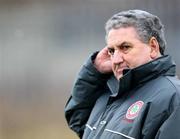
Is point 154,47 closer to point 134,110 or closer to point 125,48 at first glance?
point 125,48

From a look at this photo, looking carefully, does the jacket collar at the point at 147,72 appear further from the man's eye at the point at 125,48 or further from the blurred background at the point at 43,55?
the blurred background at the point at 43,55

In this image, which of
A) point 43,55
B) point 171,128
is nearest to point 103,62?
point 171,128

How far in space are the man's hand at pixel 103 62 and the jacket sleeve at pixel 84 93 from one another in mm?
17

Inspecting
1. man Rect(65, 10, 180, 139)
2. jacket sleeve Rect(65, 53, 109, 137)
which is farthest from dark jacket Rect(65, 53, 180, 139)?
jacket sleeve Rect(65, 53, 109, 137)

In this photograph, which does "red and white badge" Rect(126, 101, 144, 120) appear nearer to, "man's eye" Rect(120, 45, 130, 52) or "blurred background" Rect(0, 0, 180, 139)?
"man's eye" Rect(120, 45, 130, 52)

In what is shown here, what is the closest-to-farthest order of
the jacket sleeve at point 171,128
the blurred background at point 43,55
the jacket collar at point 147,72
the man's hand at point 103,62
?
1. the jacket sleeve at point 171,128
2. the jacket collar at point 147,72
3. the man's hand at point 103,62
4. the blurred background at point 43,55

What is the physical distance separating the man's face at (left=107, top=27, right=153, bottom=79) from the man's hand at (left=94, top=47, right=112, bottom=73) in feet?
0.89

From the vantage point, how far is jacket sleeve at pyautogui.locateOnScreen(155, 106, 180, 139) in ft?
3.56

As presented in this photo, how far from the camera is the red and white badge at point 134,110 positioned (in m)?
1.18

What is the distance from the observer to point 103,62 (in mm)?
1575

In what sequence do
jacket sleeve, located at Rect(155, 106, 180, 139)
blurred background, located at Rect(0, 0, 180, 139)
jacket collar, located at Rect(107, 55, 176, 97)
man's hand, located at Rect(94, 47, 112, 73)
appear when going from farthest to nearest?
blurred background, located at Rect(0, 0, 180, 139), man's hand, located at Rect(94, 47, 112, 73), jacket collar, located at Rect(107, 55, 176, 97), jacket sleeve, located at Rect(155, 106, 180, 139)

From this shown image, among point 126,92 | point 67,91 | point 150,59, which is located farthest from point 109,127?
point 67,91

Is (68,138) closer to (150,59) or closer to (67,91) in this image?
(67,91)

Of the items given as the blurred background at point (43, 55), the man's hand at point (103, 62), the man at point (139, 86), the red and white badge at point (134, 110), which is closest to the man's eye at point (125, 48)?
the man at point (139, 86)
